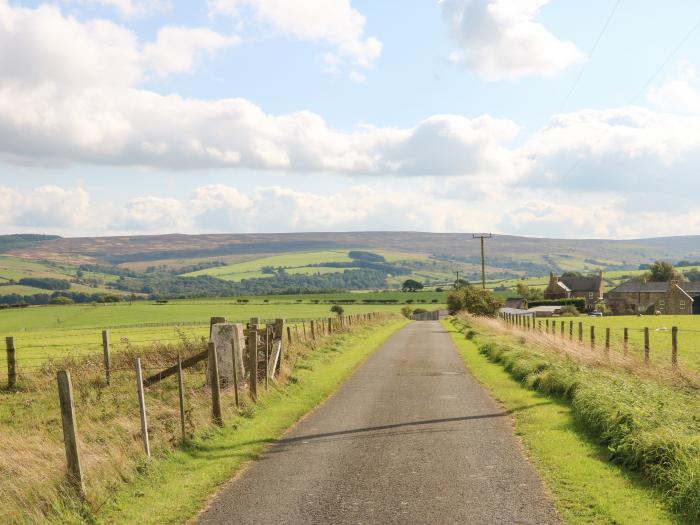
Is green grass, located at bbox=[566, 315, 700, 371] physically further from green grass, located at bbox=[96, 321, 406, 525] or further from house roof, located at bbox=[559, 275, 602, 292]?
house roof, located at bbox=[559, 275, 602, 292]

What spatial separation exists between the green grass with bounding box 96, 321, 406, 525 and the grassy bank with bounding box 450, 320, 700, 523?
5.39 meters

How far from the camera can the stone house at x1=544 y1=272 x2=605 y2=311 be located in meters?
162

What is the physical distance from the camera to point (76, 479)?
9.78m

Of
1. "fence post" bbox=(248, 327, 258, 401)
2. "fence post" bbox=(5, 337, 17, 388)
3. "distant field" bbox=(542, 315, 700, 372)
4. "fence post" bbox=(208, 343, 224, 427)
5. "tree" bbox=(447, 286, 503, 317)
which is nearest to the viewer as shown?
"fence post" bbox=(208, 343, 224, 427)

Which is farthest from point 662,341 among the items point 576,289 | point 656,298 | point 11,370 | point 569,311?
point 576,289

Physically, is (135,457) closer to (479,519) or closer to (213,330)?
(479,519)

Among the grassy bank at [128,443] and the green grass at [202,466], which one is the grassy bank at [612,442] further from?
the grassy bank at [128,443]

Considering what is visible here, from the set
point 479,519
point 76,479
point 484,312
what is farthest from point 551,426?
point 484,312

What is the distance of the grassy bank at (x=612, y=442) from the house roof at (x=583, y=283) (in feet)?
513

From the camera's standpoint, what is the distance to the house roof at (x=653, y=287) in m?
137

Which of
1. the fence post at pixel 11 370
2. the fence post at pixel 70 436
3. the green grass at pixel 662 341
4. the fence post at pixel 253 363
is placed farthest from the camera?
the green grass at pixel 662 341

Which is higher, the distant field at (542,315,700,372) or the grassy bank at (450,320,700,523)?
the grassy bank at (450,320,700,523)

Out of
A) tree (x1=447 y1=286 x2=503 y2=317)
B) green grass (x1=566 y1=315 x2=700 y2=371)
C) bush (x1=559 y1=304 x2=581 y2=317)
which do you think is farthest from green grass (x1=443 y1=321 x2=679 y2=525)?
bush (x1=559 y1=304 x2=581 y2=317)

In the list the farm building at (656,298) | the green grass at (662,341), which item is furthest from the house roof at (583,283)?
the green grass at (662,341)
